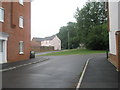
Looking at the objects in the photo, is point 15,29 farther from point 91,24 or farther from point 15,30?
point 91,24

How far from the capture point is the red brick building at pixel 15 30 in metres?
22.5

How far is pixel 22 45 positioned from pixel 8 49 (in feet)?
13.9

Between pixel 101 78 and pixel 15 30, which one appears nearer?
pixel 101 78

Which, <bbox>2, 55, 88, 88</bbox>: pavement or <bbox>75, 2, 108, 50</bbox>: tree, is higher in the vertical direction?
<bbox>75, 2, 108, 50</bbox>: tree

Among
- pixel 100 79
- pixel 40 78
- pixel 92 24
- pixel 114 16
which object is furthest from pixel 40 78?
pixel 92 24

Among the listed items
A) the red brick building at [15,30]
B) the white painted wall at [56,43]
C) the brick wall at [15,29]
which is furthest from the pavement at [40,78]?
the white painted wall at [56,43]

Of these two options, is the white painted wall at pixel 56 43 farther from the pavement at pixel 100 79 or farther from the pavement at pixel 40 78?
the pavement at pixel 100 79

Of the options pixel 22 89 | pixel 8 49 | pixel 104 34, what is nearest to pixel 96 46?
pixel 104 34

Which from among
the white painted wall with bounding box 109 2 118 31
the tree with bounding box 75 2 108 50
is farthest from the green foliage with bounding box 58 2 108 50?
the white painted wall with bounding box 109 2 118 31

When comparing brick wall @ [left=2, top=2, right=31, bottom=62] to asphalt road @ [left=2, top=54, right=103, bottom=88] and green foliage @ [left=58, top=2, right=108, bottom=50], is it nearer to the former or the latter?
asphalt road @ [left=2, top=54, right=103, bottom=88]

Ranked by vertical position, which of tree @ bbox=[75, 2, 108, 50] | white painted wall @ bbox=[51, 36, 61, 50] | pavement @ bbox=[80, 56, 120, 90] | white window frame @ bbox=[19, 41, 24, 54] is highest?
Result: tree @ bbox=[75, 2, 108, 50]

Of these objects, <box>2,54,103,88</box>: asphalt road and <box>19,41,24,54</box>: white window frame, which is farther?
<box>19,41,24,54</box>: white window frame

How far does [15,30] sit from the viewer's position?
2506cm

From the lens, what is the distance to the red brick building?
22531mm
